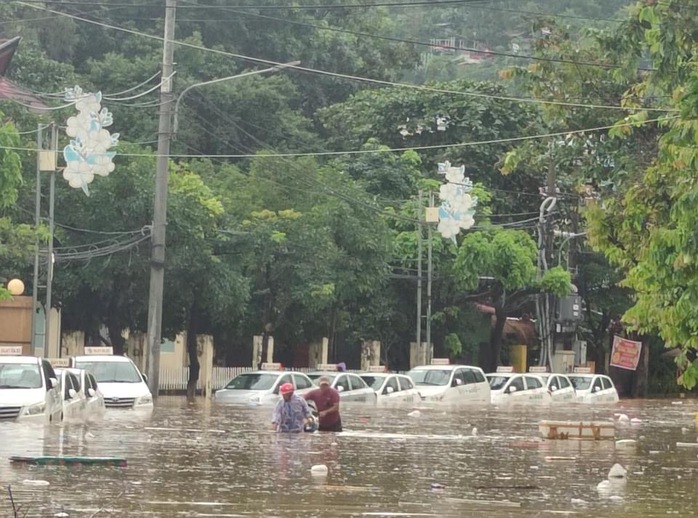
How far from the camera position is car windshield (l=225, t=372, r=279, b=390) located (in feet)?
132

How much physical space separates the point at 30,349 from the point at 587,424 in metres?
18.6

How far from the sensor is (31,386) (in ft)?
91.9

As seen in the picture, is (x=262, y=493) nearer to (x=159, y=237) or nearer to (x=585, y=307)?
(x=159, y=237)

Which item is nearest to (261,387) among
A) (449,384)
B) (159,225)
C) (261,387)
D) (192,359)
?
(261,387)

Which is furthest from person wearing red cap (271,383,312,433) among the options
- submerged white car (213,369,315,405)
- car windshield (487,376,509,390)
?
car windshield (487,376,509,390)

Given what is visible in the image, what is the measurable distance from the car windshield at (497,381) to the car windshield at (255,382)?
12.3m

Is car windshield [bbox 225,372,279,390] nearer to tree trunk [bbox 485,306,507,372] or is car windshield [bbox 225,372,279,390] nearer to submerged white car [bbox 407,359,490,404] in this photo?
submerged white car [bbox 407,359,490,404]

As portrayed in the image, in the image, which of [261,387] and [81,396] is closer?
[81,396]

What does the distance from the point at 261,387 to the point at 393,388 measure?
5.56 m

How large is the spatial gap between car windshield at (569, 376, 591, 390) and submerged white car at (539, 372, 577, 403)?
581 mm

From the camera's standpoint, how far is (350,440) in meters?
26.8

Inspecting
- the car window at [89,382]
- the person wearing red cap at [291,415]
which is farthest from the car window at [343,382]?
the person wearing red cap at [291,415]

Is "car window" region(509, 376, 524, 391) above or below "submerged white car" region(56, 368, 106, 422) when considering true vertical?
above

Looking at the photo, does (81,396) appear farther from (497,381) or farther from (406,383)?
(497,381)
